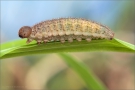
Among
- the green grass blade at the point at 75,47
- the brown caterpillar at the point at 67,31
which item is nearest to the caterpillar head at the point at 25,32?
the brown caterpillar at the point at 67,31

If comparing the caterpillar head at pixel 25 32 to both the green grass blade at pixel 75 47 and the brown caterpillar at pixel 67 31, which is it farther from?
the green grass blade at pixel 75 47

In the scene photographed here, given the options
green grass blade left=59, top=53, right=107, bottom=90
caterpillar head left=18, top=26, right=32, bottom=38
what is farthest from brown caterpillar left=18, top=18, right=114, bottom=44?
green grass blade left=59, top=53, right=107, bottom=90

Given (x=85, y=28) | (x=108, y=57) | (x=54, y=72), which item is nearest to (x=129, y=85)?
(x=108, y=57)

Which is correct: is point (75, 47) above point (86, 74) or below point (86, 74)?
above

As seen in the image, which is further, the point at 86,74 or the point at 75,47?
the point at 86,74

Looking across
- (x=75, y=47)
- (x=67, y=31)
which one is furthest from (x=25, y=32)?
(x=75, y=47)

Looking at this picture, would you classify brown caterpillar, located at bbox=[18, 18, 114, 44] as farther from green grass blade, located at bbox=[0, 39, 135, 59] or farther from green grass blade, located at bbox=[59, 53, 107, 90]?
green grass blade, located at bbox=[59, 53, 107, 90]

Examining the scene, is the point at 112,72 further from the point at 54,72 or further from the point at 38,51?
the point at 38,51

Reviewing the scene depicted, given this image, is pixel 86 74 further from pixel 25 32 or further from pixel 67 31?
pixel 25 32
